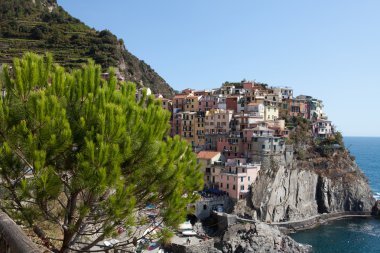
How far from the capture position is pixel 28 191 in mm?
6066

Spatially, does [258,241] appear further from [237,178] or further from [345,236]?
[345,236]

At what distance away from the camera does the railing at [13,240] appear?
3.37m

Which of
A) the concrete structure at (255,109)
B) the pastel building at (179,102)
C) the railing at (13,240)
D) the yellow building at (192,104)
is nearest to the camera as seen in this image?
the railing at (13,240)

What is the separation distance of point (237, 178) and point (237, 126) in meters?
10.5

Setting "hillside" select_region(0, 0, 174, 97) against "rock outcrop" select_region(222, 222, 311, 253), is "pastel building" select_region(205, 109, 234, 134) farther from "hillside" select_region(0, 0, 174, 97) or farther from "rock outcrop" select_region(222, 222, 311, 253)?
"hillside" select_region(0, 0, 174, 97)

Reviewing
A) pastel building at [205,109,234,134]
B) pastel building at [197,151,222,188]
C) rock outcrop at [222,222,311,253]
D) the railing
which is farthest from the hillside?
the railing

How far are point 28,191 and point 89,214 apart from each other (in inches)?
46.7

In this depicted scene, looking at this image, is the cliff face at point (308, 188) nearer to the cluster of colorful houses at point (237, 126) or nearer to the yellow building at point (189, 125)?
the cluster of colorful houses at point (237, 126)

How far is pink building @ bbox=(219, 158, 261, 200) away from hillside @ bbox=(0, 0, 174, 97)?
3139 cm

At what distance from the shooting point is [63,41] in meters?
71.9

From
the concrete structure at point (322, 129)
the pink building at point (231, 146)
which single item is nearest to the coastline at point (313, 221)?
the pink building at point (231, 146)

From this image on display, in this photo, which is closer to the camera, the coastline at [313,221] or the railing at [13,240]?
the railing at [13,240]

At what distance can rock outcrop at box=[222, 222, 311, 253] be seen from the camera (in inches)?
1265

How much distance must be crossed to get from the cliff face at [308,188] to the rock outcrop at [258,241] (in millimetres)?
6592
